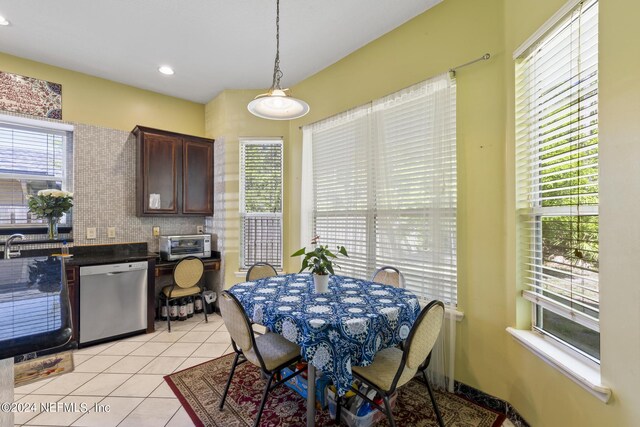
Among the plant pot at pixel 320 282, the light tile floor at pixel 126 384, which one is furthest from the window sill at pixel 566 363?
the plant pot at pixel 320 282

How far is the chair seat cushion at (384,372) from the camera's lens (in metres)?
1.54

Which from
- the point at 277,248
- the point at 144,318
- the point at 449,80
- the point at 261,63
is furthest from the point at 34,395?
the point at 449,80

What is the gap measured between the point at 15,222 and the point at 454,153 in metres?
4.29

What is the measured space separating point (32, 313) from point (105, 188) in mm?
3027

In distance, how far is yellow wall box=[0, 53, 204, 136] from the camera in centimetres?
309

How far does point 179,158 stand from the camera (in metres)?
3.76

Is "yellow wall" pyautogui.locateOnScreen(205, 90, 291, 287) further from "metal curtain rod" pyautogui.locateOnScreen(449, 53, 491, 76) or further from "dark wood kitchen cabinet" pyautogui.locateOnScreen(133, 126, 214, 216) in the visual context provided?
"metal curtain rod" pyautogui.locateOnScreen(449, 53, 491, 76)

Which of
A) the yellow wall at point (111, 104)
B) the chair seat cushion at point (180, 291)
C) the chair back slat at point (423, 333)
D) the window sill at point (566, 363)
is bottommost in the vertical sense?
the chair seat cushion at point (180, 291)

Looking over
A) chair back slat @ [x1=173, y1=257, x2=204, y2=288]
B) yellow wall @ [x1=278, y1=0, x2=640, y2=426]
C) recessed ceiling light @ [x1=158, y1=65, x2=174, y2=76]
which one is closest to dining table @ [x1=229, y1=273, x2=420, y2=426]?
yellow wall @ [x1=278, y1=0, x2=640, y2=426]

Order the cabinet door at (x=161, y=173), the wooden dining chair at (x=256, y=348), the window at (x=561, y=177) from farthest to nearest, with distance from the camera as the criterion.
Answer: the cabinet door at (x=161, y=173) → the wooden dining chair at (x=256, y=348) → the window at (x=561, y=177)

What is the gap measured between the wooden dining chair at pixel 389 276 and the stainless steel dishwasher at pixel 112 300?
2577mm

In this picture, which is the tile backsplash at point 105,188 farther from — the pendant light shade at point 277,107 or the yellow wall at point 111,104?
the pendant light shade at point 277,107

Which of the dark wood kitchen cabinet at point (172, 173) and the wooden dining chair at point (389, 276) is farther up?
the dark wood kitchen cabinet at point (172, 173)

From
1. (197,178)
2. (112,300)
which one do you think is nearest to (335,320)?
(112,300)
